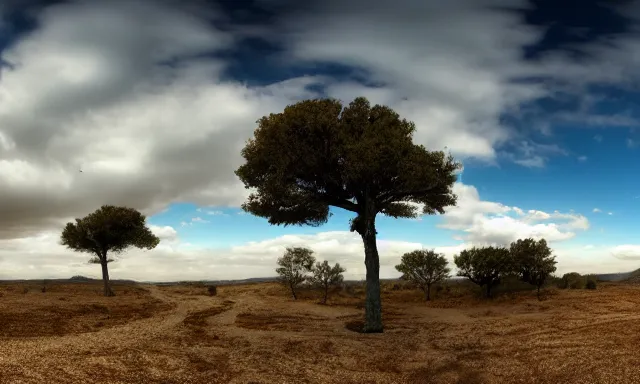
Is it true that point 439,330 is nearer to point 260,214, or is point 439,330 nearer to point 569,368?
point 569,368

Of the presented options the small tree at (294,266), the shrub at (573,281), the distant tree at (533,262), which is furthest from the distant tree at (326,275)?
the shrub at (573,281)

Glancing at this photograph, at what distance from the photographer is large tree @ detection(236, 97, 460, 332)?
24.9 metres

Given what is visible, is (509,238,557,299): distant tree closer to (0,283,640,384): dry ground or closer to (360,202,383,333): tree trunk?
(0,283,640,384): dry ground

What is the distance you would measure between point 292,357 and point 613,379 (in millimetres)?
11940

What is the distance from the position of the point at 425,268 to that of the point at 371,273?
25.6m

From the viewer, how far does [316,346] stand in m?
20.8

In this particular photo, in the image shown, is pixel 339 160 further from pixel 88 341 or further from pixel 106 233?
pixel 106 233

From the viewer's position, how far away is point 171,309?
38.8 m

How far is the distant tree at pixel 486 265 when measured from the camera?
4606cm

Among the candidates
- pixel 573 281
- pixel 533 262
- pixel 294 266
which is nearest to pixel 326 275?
pixel 294 266

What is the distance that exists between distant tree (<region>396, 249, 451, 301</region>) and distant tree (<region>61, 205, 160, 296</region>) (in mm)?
37687

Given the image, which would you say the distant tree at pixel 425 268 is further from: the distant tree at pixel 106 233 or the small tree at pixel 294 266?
the distant tree at pixel 106 233

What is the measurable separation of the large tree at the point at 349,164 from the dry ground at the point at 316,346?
608cm

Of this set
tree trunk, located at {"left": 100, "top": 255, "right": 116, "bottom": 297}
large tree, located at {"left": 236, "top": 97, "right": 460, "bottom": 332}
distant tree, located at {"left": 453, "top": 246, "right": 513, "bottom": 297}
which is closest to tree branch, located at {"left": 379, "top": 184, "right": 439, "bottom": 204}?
large tree, located at {"left": 236, "top": 97, "right": 460, "bottom": 332}
